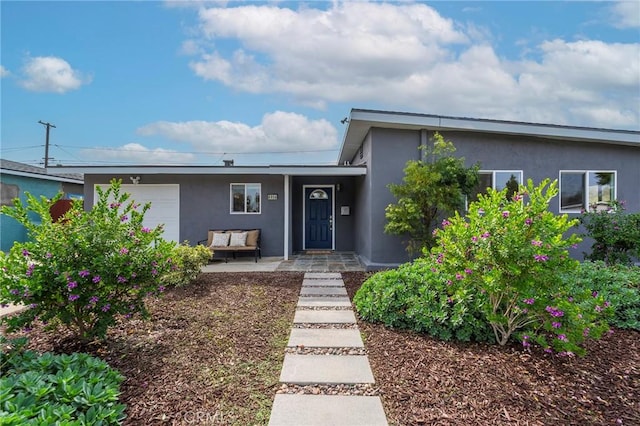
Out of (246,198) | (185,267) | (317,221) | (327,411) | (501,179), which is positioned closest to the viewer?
(327,411)

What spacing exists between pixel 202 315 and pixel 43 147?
27.4m

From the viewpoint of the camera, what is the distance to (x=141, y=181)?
10.2m

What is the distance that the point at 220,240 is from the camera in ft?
31.6

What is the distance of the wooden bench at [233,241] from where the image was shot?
9.48 metres

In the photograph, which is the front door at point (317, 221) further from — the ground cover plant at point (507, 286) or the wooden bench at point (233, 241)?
the ground cover plant at point (507, 286)

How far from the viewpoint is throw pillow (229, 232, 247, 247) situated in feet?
31.5

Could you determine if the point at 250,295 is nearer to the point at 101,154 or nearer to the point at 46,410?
the point at 46,410

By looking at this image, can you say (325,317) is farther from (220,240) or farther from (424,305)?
(220,240)

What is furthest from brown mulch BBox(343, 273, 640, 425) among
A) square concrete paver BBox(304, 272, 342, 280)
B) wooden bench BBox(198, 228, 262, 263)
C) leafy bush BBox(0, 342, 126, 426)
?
wooden bench BBox(198, 228, 262, 263)

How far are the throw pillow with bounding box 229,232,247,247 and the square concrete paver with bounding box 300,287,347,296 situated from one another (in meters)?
3.84

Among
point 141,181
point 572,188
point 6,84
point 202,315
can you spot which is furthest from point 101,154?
point 572,188

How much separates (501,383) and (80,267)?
3907 millimetres

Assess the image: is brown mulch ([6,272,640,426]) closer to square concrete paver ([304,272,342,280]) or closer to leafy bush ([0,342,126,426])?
leafy bush ([0,342,126,426])


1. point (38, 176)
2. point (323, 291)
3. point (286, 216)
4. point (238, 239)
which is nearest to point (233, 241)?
point (238, 239)
